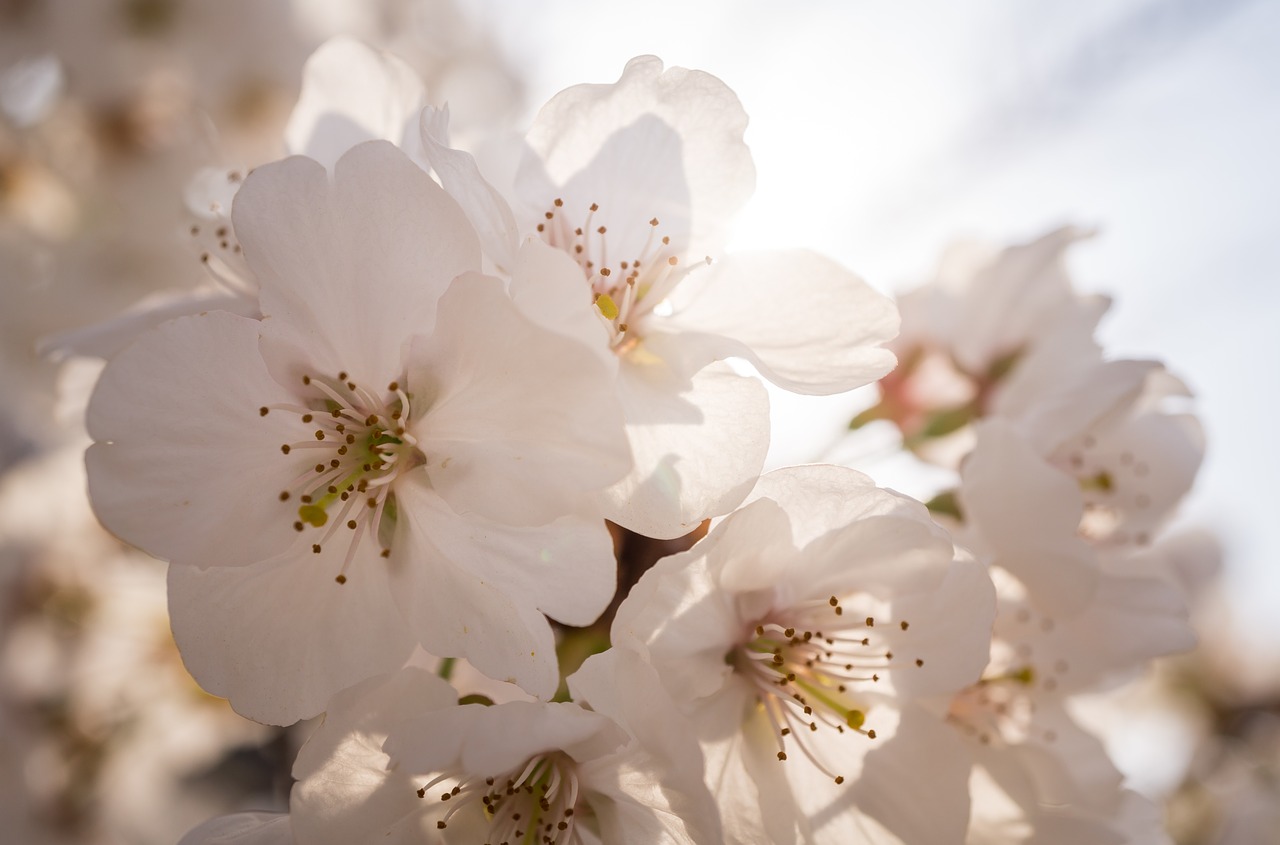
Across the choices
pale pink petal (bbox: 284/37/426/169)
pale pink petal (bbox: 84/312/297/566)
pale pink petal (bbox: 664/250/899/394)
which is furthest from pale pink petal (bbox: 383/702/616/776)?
pale pink petal (bbox: 284/37/426/169)

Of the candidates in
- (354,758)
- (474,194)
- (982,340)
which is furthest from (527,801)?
(982,340)

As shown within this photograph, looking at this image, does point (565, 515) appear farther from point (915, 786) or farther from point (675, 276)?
point (915, 786)

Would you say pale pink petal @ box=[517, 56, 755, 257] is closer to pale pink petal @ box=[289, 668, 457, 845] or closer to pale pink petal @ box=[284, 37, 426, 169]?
pale pink petal @ box=[284, 37, 426, 169]

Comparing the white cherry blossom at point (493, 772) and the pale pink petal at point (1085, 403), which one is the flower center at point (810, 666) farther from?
the pale pink petal at point (1085, 403)

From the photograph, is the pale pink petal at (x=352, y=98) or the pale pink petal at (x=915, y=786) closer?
the pale pink petal at (x=915, y=786)

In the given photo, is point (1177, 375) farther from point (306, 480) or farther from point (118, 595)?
point (118, 595)

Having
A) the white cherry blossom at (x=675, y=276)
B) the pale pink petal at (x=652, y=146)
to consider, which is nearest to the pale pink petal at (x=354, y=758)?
the white cherry blossom at (x=675, y=276)

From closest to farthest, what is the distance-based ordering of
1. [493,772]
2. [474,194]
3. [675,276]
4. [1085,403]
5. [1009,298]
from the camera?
[493,772]
[474,194]
[675,276]
[1085,403]
[1009,298]
